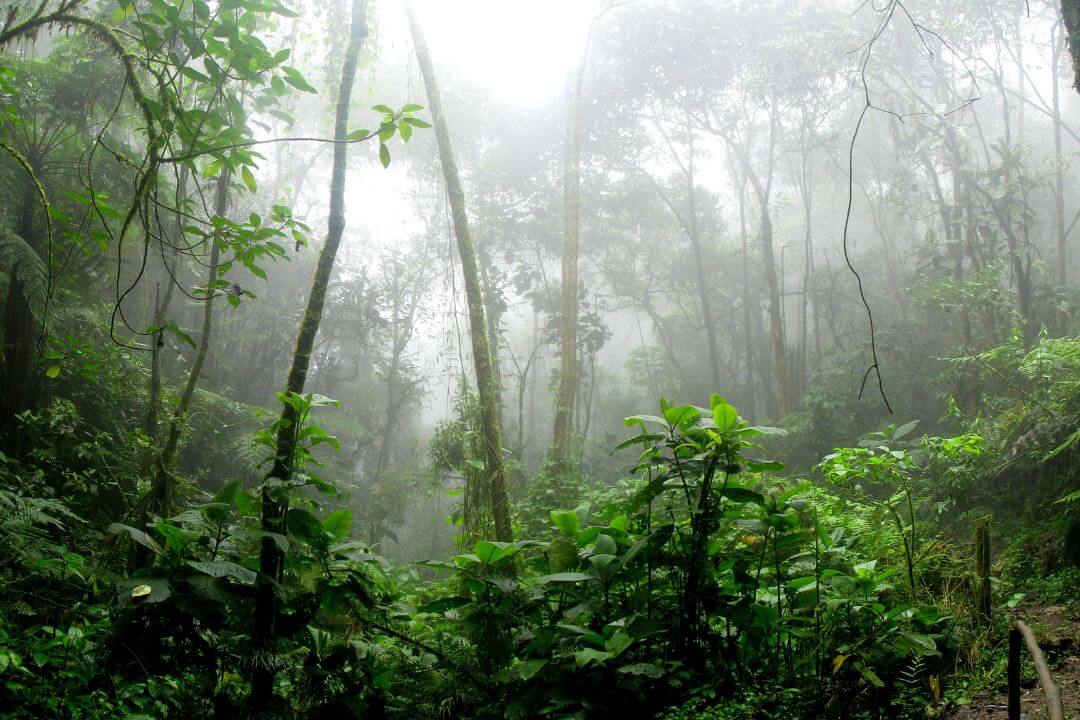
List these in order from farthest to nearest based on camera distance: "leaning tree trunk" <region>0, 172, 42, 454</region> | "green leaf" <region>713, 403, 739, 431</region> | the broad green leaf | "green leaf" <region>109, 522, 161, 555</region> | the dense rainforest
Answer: "leaning tree trunk" <region>0, 172, 42, 454</region>, "green leaf" <region>713, 403, 739, 431</region>, the dense rainforest, the broad green leaf, "green leaf" <region>109, 522, 161, 555</region>

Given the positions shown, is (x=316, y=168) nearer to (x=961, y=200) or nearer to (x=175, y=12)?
(x=961, y=200)

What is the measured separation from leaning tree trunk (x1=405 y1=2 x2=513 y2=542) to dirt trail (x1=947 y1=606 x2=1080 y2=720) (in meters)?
2.89

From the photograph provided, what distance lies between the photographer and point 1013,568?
3912mm

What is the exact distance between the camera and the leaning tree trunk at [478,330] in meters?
4.66

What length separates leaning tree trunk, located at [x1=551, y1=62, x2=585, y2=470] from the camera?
8.95 m

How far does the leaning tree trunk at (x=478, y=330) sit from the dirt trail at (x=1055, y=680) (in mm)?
2889

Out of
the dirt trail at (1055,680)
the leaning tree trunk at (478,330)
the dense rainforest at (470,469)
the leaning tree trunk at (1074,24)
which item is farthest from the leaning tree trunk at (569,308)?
the leaning tree trunk at (1074,24)

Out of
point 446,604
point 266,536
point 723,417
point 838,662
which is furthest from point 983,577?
point 266,536

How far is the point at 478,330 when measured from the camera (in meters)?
5.04

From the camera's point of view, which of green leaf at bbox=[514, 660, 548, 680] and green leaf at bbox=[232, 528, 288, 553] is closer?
green leaf at bbox=[232, 528, 288, 553]

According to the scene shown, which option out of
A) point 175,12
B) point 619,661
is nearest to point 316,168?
point 175,12

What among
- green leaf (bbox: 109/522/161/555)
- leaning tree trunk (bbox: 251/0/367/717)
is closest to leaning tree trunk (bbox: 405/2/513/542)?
leaning tree trunk (bbox: 251/0/367/717)

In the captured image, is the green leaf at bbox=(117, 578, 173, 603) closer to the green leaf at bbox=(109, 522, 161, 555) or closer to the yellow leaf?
the green leaf at bbox=(109, 522, 161, 555)

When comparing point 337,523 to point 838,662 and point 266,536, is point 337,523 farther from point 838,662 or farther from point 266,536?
point 838,662
